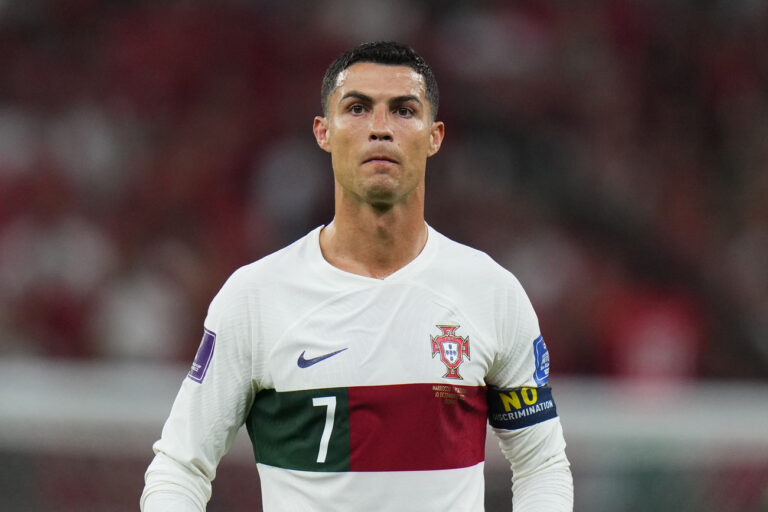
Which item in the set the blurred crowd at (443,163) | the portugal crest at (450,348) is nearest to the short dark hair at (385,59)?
the portugal crest at (450,348)

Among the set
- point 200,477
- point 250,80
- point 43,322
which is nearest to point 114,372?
point 43,322

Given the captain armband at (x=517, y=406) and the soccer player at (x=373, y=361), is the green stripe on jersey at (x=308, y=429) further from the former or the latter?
the captain armband at (x=517, y=406)

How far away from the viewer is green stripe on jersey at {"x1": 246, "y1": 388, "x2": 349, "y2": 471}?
9.36ft

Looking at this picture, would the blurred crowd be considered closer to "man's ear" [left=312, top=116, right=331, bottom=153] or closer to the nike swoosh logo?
"man's ear" [left=312, top=116, right=331, bottom=153]

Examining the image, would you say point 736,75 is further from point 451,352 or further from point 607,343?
point 451,352

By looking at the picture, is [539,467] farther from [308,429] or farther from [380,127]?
[380,127]

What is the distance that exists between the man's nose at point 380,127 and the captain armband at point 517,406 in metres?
0.71

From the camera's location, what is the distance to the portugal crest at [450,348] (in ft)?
9.53

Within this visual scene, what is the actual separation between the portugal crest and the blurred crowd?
Answer: 5408 mm

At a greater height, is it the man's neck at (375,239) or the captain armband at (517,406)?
the man's neck at (375,239)

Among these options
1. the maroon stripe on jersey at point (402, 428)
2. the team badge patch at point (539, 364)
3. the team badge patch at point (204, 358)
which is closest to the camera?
the maroon stripe on jersey at point (402, 428)

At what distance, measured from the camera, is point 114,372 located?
287 inches

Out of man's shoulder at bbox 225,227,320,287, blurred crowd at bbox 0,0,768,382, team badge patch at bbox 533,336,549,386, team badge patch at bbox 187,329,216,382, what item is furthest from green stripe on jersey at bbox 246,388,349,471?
blurred crowd at bbox 0,0,768,382

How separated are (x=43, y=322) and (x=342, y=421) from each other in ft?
19.7
